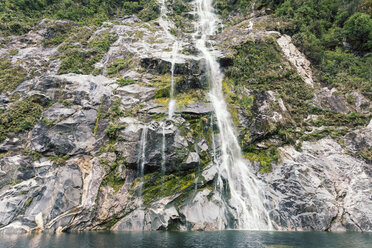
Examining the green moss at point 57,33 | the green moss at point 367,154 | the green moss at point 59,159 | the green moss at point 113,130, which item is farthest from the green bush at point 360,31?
the green moss at point 57,33

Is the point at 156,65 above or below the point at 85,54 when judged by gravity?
below

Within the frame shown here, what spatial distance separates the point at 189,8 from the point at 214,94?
3254 cm

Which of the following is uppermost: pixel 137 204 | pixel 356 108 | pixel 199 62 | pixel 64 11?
pixel 64 11

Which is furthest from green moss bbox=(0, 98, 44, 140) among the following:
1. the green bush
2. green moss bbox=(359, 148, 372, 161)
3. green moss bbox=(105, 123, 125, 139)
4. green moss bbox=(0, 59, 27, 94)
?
the green bush

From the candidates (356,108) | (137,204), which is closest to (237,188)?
(137,204)

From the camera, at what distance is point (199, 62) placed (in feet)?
83.9

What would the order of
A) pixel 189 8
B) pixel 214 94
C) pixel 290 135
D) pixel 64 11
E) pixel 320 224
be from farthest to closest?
pixel 189 8
pixel 64 11
pixel 214 94
pixel 290 135
pixel 320 224

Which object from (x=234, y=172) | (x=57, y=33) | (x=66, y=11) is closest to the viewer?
(x=234, y=172)

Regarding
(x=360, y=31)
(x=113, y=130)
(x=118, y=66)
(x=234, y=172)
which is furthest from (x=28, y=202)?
(x=360, y=31)

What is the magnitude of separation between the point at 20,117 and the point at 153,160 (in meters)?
13.3

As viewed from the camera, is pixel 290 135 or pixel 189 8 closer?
pixel 290 135

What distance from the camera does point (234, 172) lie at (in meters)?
18.7

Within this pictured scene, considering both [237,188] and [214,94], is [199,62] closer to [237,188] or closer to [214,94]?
[214,94]

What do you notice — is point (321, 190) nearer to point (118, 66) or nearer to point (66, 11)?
point (118, 66)
